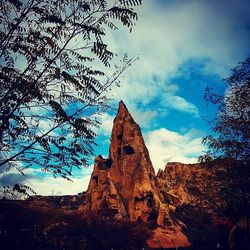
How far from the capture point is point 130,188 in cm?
4816

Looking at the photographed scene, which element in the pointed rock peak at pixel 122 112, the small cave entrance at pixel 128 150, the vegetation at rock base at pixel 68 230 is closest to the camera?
the vegetation at rock base at pixel 68 230

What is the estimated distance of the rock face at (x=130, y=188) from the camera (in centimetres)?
4041

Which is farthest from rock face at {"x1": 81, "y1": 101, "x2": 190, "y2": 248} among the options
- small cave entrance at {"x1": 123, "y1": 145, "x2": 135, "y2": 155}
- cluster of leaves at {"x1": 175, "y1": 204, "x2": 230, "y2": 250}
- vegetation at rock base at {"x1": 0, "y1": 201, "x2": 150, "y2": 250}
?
vegetation at rock base at {"x1": 0, "y1": 201, "x2": 150, "y2": 250}

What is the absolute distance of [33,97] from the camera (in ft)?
21.0

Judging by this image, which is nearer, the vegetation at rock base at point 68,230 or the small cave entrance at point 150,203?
the vegetation at rock base at point 68,230

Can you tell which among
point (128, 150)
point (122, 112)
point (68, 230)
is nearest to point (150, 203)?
point (128, 150)

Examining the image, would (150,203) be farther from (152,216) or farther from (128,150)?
(128,150)

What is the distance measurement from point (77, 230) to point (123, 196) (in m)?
14.7

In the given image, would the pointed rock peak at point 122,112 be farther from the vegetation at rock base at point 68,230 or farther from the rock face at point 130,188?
the vegetation at rock base at point 68,230

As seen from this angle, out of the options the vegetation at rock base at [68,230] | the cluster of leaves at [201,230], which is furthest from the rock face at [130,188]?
the vegetation at rock base at [68,230]

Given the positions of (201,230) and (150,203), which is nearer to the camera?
(201,230)

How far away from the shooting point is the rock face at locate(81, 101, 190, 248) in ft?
133

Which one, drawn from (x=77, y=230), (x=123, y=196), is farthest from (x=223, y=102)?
(x=123, y=196)

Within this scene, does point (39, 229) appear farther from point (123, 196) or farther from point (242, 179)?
point (242, 179)
